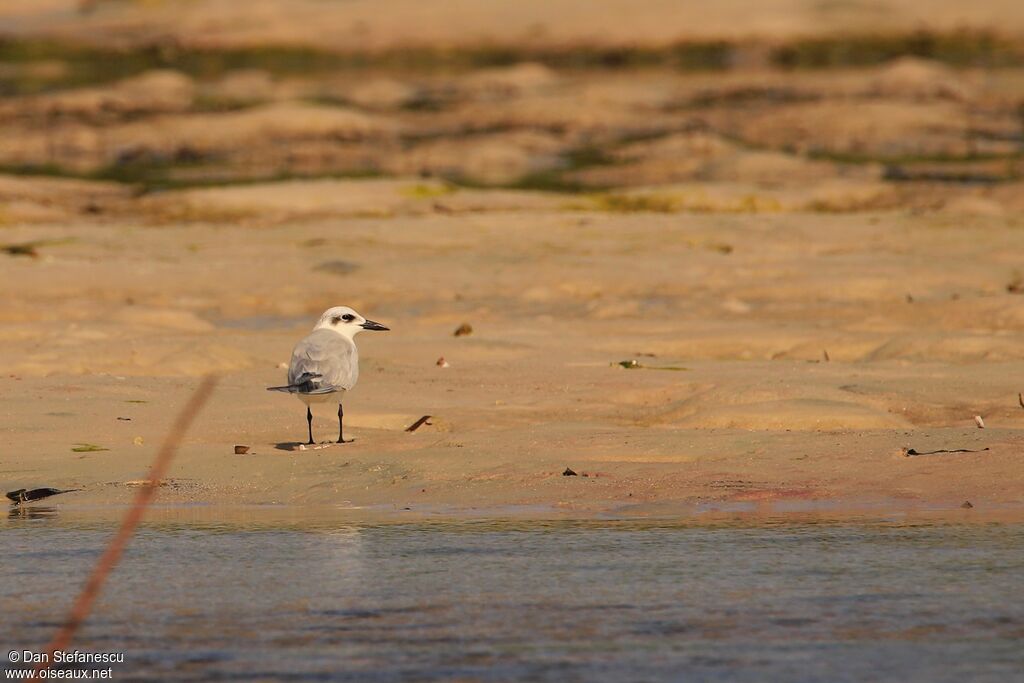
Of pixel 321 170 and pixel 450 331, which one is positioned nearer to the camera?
pixel 450 331

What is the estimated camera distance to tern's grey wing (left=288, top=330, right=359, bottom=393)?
8.07m

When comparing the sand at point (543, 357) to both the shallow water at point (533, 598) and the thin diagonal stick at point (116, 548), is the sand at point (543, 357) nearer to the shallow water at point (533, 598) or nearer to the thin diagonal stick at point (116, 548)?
the shallow water at point (533, 598)

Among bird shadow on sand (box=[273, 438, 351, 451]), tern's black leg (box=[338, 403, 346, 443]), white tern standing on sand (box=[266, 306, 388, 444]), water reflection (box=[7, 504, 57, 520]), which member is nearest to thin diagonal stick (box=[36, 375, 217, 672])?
water reflection (box=[7, 504, 57, 520])

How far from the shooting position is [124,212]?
66.5ft

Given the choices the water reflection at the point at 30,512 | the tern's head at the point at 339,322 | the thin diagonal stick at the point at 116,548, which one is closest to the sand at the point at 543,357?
the water reflection at the point at 30,512

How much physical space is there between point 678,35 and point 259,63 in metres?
8.96

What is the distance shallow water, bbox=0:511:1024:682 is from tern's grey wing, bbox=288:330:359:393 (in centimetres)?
149

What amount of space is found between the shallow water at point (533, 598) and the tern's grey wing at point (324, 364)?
4.89 feet

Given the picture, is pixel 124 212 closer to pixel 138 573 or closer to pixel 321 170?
pixel 321 170

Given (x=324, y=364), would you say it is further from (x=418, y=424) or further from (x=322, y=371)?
(x=418, y=424)

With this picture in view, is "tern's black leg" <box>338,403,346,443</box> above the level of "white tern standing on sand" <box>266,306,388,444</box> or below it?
below

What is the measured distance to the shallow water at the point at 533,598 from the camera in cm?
465

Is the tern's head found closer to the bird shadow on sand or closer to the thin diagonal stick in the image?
the bird shadow on sand

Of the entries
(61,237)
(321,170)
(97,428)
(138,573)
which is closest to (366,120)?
(321,170)
